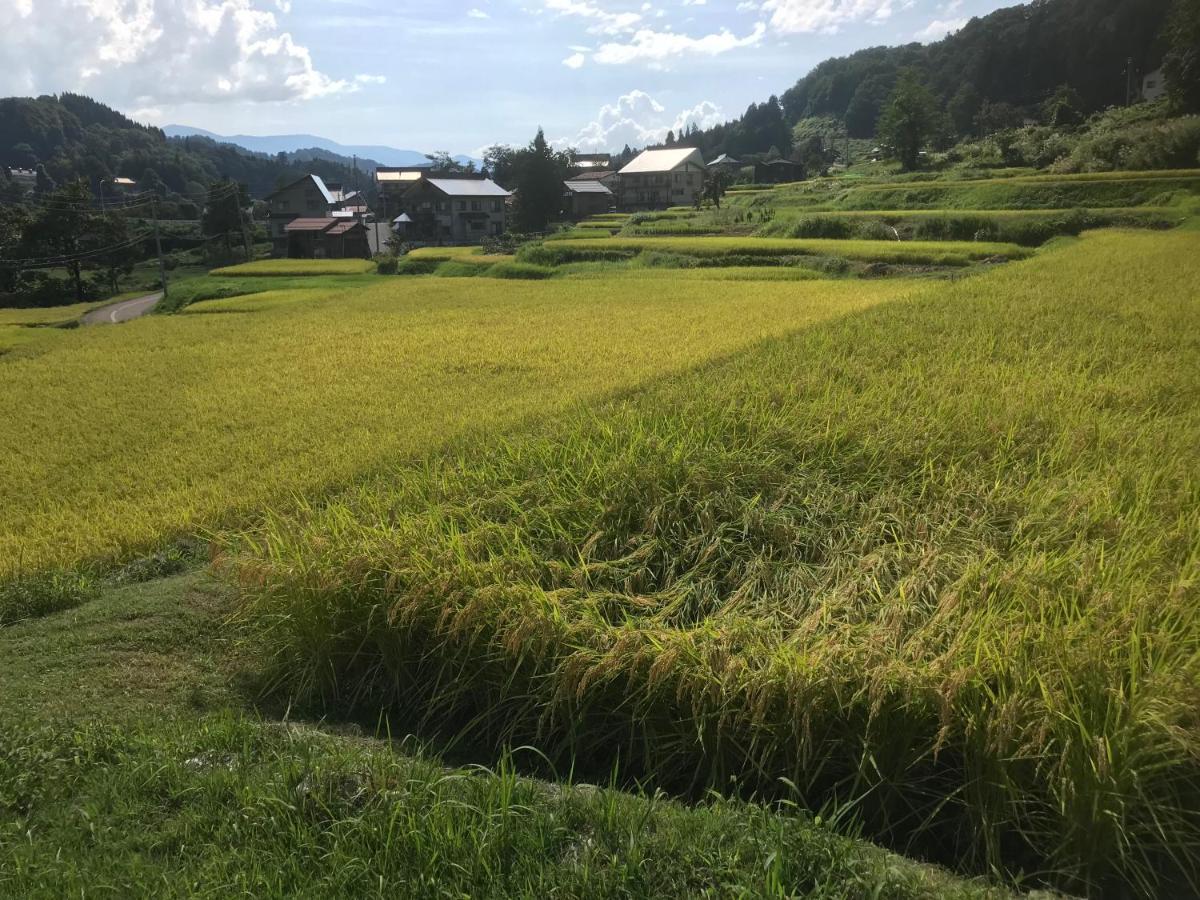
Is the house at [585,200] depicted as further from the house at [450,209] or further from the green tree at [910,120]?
the green tree at [910,120]

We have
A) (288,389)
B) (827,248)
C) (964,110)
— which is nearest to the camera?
(288,389)

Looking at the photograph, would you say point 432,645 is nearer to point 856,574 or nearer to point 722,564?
point 722,564

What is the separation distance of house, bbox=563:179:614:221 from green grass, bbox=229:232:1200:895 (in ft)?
127

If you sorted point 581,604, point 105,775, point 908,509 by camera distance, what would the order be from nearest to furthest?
point 105,775 < point 581,604 < point 908,509

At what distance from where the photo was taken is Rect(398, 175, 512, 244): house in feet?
131

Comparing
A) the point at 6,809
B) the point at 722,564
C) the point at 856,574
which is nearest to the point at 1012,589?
the point at 856,574

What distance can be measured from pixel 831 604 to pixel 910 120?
35828 millimetres

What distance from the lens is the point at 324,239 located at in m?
35.4

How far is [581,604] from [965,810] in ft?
4.62

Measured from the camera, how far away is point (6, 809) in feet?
7.78

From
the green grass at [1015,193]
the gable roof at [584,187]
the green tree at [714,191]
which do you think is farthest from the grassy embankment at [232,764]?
the gable roof at [584,187]

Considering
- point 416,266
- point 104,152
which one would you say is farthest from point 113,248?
point 104,152

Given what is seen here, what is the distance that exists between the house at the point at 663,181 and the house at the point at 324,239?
1535 cm

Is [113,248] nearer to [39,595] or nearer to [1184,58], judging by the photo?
[39,595]
